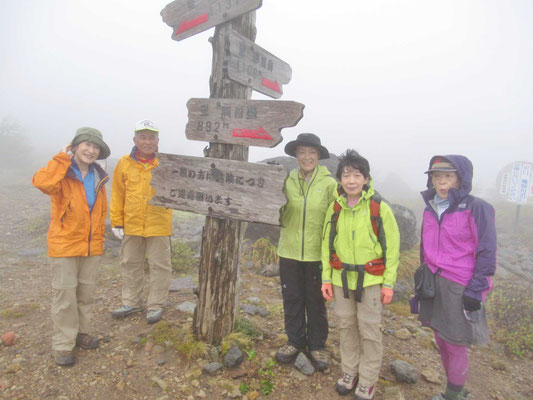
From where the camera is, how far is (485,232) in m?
2.80

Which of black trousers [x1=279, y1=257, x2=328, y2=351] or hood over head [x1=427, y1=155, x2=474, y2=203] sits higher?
hood over head [x1=427, y1=155, x2=474, y2=203]

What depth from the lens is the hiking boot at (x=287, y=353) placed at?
12.0ft

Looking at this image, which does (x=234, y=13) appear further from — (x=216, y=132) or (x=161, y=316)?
(x=161, y=316)

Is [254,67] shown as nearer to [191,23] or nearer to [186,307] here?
[191,23]

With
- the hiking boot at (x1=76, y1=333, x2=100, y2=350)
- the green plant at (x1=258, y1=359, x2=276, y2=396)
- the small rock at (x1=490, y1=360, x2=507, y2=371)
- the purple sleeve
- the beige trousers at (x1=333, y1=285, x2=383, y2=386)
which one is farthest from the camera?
the small rock at (x1=490, y1=360, x2=507, y2=371)

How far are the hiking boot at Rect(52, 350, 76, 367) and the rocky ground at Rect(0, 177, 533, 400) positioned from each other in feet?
0.21

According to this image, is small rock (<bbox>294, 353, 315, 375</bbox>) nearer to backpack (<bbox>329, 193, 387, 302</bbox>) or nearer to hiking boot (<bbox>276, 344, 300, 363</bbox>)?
hiking boot (<bbox>276, 344, 300, 363</bbox>)

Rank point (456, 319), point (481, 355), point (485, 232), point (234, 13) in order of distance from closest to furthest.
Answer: point (485, 232) → point (456, 319) → point (234, 13) → point (481, 355)

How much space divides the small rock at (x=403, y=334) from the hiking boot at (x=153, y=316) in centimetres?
379

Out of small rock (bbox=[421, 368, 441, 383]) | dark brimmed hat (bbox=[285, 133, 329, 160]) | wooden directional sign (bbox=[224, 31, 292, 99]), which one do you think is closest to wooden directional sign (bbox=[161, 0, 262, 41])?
wooden directional sign (bbox=[224, 31, 292, 99])

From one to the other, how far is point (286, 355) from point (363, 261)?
5.25 ft

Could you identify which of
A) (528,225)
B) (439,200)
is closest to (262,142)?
(439,200)

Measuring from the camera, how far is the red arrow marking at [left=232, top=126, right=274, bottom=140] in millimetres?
3162

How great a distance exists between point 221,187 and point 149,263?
2127 millimetres
